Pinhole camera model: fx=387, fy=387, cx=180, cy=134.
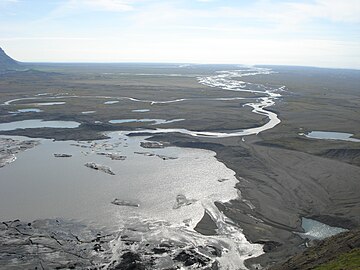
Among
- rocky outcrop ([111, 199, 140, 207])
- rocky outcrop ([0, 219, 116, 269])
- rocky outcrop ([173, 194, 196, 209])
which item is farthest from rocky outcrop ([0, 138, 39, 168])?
rocky outcrop ([173, 194, 196, 209])

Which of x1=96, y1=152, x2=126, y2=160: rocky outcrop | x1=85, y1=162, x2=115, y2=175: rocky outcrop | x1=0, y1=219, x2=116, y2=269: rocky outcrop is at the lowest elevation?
x1=0, y1=219, x2=116, y2=269: rocky outcrop

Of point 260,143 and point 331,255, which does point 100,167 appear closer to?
point 260,143

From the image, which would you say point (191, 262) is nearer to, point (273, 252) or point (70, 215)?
point (273, 252)

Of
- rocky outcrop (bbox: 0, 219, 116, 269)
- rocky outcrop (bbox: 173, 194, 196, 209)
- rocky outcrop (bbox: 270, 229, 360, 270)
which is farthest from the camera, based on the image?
rocky outcrop (bbox: 173, 194, 196, 209)

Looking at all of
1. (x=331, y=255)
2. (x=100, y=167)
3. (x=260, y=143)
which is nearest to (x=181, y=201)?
(x=100, y=167)

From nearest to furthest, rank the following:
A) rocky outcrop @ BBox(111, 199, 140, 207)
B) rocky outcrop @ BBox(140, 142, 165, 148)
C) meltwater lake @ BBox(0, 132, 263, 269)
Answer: meltwater lake @ BBox(0, 132, 263, 269) → rocky outcrop @ BBox(111, 199, 140, 207) → rocky outcrop @ BBox(140, 142, 165, 148)

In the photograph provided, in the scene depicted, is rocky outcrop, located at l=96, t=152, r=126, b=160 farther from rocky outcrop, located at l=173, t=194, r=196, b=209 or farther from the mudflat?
rocky outcrop, located at l=173, t=194, r=196, b=209

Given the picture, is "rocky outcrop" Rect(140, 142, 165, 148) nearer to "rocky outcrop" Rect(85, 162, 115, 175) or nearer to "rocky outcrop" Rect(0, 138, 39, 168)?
"rocky outcrop" Rect(85, 162, 115, 175)

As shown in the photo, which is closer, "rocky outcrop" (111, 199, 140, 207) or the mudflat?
the mudflat

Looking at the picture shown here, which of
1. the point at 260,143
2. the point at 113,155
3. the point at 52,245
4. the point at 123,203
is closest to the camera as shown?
the point at 52,245

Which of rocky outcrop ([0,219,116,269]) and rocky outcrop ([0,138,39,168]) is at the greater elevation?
rocky outcrop ([0,138,39,168])

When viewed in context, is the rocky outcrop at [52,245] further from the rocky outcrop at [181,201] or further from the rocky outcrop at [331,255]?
the rocky outcrop at [331,255]
